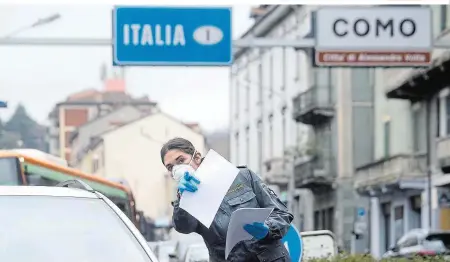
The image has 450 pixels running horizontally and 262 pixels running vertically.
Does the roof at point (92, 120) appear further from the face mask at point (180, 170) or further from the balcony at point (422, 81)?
the face mask at point (180, 170)

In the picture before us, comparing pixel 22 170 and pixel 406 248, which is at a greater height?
pixel 22 170

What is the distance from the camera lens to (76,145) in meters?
131

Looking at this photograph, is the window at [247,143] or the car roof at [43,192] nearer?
the car roof at [43,192]

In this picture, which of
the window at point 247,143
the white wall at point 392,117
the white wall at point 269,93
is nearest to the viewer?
the white wall at point 392,117

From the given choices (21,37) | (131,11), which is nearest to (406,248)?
(131,11)

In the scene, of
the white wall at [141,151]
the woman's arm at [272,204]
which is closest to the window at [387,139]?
the woman's arm at [272,204]

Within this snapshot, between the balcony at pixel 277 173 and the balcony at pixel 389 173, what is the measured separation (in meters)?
11.2

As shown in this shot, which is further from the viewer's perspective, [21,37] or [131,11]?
[131,11]

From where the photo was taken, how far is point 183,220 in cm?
744

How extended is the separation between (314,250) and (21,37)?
774 cm

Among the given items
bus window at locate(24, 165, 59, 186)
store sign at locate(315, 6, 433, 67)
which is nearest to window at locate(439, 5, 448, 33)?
store sign at locate(315, 6, 433, 67)

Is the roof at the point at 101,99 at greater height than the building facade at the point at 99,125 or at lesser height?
greater

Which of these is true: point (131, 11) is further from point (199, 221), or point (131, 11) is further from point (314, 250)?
point (199, 221)

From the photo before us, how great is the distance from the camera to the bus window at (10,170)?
17.5 m
